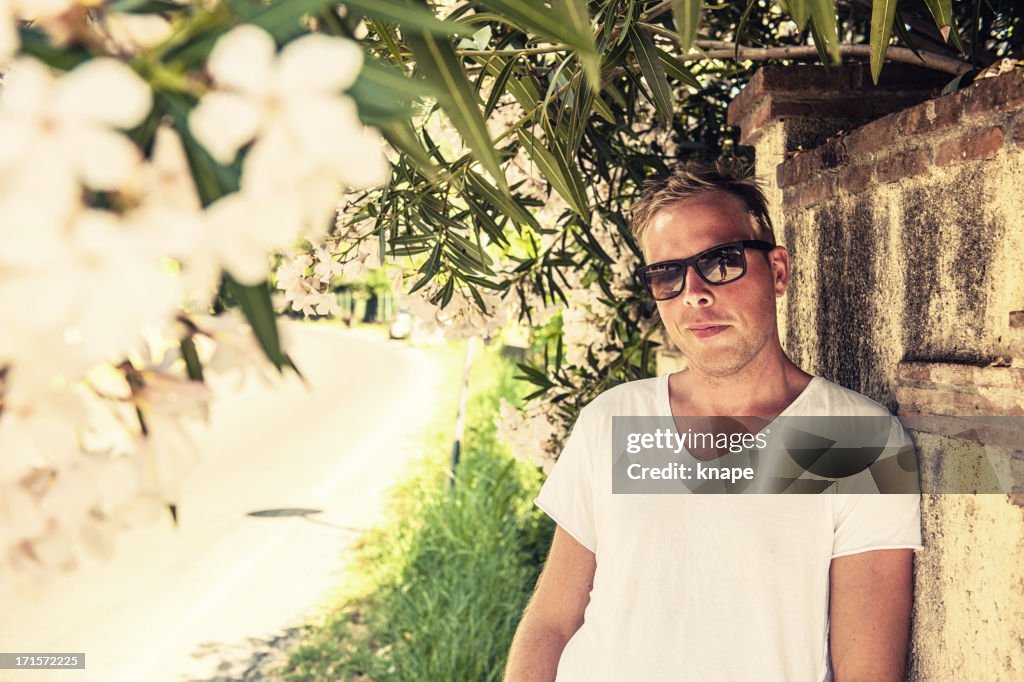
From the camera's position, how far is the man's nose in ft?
6.32

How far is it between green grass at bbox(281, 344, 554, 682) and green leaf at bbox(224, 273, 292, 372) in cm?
379

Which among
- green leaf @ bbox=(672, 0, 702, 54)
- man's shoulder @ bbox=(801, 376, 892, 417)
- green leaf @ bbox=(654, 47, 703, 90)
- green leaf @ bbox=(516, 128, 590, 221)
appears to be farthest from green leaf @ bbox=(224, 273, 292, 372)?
man's shoulder @ bbox=(801, 376, 892, 417)

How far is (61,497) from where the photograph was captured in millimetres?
413

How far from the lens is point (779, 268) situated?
6.81 feet

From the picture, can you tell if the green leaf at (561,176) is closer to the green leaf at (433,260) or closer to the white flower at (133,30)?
→ the green leaf at (433,260)

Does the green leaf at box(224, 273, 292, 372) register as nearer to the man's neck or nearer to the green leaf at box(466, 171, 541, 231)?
the green leaf at box(466, 171, 541, 231)

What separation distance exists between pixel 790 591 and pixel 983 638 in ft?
1.23

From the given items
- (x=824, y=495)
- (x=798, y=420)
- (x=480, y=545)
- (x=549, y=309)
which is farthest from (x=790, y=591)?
(x=480, y=545)

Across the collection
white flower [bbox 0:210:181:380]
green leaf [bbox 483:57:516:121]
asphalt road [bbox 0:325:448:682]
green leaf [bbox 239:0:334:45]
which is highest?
green leaf [bbox 483:57:516:121]

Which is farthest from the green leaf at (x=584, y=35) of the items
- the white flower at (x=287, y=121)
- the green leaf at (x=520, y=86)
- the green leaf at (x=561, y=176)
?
the green leaf at (x=520, y=86)

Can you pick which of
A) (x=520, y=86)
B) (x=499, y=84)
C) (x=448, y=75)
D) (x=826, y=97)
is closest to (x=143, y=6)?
(x=448, y=75)

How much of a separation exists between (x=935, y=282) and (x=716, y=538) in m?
0.66

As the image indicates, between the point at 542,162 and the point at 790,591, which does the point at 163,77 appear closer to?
the point at 542,162

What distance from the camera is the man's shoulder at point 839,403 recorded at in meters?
1.71
